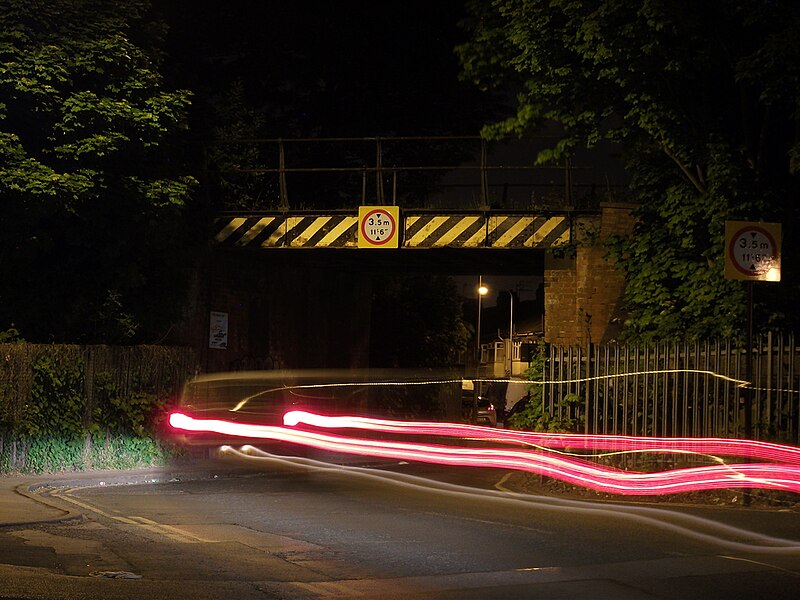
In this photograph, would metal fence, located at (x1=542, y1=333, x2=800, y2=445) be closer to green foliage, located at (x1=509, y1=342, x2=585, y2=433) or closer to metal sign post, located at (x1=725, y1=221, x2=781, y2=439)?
green foliage, located at (x1=509, y1=342, x2=585, y2=433)

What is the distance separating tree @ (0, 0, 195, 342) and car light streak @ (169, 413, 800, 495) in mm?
2717

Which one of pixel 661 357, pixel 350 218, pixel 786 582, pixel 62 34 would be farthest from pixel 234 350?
pixel 786 582

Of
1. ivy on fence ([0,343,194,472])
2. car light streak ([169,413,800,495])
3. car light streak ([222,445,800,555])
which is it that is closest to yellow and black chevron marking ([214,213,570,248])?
car light streak ([169,413,800,495])

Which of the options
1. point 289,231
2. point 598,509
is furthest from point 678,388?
point 289,231

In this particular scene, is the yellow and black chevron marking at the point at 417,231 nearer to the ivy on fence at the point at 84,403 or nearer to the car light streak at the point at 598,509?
the car light streak at the point at 598,509

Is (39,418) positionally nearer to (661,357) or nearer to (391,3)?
(661,357)

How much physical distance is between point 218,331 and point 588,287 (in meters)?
8.36

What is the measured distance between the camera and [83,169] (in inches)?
704

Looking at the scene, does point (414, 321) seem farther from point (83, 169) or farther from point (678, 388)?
point (678, 388)

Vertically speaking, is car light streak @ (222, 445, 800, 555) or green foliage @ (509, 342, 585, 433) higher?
green foliage @ (509, 342, 585, 433)

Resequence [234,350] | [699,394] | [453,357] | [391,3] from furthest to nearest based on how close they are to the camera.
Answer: [453,357] < [391,3] < [234,350] < [699,394]

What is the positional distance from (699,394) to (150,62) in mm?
10839

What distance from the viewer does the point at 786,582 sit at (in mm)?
8555

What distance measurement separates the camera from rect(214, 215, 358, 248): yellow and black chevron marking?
82.2 ft
